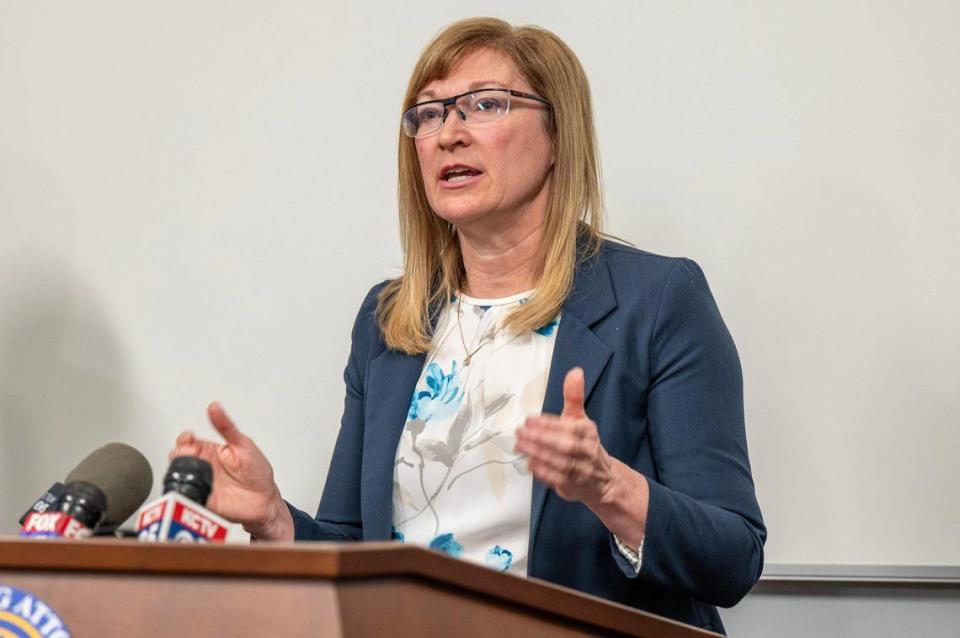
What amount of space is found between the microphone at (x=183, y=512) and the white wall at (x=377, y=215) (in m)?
1.42

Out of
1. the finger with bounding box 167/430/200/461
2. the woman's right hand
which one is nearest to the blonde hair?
the woman's right hand

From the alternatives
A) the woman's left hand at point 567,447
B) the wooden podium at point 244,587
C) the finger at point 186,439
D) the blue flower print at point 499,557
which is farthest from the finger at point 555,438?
the blue flower print at point 499,557

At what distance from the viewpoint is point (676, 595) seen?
5.88 ft

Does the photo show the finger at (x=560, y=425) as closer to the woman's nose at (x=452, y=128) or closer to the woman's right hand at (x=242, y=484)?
the woman's right hand at (x=242, y=484)

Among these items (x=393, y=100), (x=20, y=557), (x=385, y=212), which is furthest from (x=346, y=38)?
(x=20, y=557)

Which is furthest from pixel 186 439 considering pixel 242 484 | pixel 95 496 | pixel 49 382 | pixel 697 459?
pixel 49 382

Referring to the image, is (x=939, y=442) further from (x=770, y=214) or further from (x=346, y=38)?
(x=346, y=38)

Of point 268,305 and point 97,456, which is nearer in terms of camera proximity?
point 97,456

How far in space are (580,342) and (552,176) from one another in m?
0.36

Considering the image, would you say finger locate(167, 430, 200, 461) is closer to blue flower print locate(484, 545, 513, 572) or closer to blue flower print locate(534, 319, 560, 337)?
blue flower print locate(484, 545, 513, 572)

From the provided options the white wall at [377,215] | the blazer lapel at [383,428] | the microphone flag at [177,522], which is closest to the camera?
the microphone flag at [177,522]

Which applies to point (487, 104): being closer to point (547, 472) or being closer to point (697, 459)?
point (697, 459)

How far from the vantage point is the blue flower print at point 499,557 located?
183 centimetres

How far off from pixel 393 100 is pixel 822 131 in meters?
0.91
